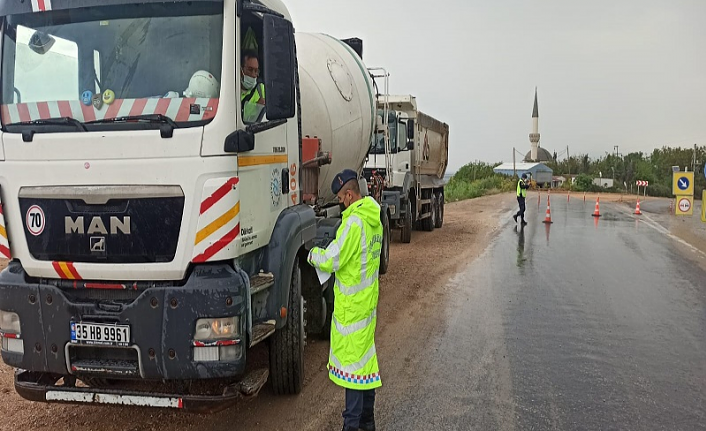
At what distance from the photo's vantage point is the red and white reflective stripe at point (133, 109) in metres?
3.60

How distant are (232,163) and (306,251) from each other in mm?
1667

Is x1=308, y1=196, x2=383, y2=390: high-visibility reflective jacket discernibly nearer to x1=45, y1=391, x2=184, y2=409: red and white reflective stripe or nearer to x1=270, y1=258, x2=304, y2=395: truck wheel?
x1=270, y1=258, x2=304, y2=395: truck wheel

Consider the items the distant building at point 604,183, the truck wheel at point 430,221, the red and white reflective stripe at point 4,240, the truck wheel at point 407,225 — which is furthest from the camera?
the distant building at point 604,183

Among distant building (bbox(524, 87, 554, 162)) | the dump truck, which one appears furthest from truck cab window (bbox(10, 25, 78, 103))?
distant building (bbox(524, 87, 554, 162))

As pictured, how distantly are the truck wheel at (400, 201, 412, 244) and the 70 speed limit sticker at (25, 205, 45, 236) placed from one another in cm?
1066

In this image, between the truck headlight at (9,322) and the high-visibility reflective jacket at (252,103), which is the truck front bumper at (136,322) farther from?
the high-visibility reflective jacket at (252,103)


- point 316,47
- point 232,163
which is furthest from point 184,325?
point 316,47

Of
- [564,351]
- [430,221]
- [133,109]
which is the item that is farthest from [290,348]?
[430,221]

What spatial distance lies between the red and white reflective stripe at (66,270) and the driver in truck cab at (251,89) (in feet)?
4.63

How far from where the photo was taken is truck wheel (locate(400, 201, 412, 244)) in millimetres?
13938

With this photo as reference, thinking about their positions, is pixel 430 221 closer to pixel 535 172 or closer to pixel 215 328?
pixel 215 328

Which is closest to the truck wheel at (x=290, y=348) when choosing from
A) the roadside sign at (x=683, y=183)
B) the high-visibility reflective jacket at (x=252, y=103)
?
the high-visibility reflective jacket at (x=252, y=103)

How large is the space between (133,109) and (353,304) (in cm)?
188

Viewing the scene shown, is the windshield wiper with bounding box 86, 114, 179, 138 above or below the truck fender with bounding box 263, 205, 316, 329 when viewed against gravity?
above
